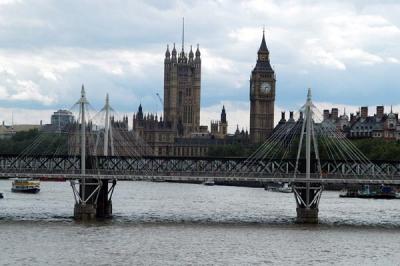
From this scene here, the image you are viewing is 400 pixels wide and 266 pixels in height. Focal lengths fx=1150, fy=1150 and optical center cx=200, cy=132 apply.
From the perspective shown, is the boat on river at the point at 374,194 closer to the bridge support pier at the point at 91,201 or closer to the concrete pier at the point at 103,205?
the concrete pier at the point at 103,205

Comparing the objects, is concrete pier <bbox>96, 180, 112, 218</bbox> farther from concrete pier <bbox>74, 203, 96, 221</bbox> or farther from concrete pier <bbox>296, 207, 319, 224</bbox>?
concrete pier <bbox>296, 207, 319, 224</bbox>

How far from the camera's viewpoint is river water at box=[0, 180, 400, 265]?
64.6 m

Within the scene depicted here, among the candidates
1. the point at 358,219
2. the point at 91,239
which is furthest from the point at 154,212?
the point at 91,239

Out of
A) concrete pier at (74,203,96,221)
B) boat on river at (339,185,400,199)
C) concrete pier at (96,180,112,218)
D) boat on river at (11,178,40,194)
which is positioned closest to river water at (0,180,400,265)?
concrete pier at (96,180,112,218)

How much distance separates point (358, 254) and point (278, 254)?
4.80 meters

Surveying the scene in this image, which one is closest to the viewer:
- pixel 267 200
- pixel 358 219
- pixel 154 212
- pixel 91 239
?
pixel 91 239

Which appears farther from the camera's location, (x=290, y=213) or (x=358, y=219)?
(x=290, y=213)

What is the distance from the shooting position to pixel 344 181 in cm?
8675

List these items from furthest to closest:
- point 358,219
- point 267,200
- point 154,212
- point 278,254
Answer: point 267,200 → point 154,212 → point 358,219 → point 278,254

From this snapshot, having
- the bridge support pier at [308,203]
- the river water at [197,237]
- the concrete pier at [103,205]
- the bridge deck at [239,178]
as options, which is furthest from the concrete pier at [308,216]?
the concrete pier at [103,205]

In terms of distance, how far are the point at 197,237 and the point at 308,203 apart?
14393 mm

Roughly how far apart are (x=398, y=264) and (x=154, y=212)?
39.3 meters

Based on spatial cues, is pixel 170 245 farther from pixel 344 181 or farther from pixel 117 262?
pixel 344 181

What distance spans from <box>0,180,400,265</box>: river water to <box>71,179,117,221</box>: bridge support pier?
5.60ft
